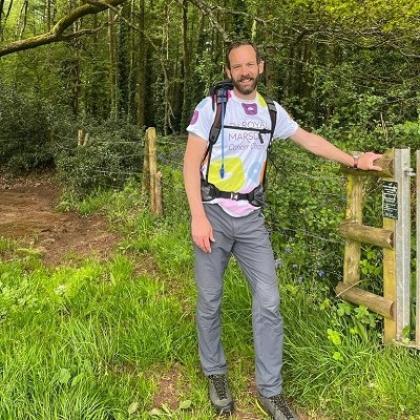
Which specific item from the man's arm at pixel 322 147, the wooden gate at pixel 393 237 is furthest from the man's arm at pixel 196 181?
the wooden gate at pixel 393 237

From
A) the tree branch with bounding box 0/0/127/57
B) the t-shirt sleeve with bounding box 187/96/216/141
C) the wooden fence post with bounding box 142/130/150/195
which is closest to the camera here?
the t-shirt sleeve with bounding box 187/96/216/141

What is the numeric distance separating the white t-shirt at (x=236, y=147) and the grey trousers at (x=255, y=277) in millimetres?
105

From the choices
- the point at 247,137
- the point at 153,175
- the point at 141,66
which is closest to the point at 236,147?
the point at 247,137

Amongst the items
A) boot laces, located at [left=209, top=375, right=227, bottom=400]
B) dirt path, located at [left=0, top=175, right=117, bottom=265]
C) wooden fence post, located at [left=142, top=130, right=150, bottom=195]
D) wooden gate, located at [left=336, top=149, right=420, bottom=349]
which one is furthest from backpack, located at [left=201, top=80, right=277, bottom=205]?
wooden fence post, located at [left=142, top=130, right=150, bottom=195]

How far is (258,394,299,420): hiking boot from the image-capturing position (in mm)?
3322

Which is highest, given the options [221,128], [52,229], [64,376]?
[221,128]

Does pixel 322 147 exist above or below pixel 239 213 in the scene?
above

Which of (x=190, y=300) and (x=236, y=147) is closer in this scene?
(x=236, y=147)

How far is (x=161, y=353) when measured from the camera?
13.0 ft

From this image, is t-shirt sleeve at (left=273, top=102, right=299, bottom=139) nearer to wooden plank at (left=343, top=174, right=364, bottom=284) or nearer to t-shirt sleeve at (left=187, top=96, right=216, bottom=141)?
t-shirt sleeve at (left=187, top=96, right=216, bottom=141)

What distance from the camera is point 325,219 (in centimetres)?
424

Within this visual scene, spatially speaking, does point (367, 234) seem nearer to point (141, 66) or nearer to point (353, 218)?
point (353, 218)

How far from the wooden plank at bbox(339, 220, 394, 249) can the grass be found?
20.4 inches

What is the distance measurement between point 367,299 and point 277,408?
3.43 ft
